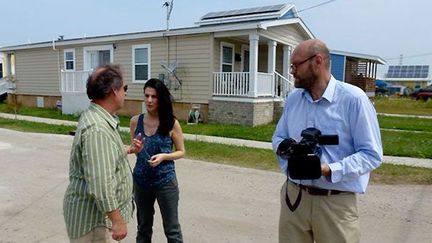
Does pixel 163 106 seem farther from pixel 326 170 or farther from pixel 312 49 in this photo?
pixel 326 170

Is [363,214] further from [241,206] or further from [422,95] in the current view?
[422,95]

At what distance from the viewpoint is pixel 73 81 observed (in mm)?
17500

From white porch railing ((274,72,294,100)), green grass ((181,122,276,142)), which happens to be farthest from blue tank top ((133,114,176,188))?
white porch railing ((274,72,294,100))

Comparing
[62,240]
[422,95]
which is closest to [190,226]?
[62,240]

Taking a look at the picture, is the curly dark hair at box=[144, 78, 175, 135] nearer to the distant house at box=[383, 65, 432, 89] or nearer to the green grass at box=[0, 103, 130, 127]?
the green grass at box=[0, 103, 130, 127]

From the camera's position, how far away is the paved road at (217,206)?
410cm

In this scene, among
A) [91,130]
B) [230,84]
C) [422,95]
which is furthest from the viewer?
[422,95]

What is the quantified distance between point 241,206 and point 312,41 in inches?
127

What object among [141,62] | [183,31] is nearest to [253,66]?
[183,31]

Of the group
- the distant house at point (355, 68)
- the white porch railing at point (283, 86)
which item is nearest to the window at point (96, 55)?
the white porch railing at point (283, 86)

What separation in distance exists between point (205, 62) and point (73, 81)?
676 cm

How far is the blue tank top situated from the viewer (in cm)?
321

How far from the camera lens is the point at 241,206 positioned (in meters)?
5.05

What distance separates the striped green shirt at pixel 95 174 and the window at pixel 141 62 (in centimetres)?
1403
